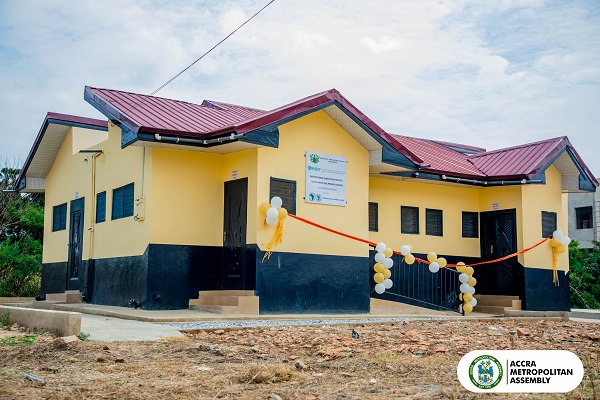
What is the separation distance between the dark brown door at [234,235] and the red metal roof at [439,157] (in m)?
4.49

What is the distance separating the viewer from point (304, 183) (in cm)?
1398

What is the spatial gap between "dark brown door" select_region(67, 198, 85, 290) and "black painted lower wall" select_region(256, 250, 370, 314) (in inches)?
242

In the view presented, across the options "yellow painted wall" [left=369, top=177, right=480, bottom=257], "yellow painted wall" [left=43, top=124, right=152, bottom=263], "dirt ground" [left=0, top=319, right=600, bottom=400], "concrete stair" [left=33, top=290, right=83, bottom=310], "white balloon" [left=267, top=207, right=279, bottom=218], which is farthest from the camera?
"yellow painted wall" [left=369, top=177, right=480, bottom=257]

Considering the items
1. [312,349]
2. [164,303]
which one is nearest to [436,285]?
[164,303]

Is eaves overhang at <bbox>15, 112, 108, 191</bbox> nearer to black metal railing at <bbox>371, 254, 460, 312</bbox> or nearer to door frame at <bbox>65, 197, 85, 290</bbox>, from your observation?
door frame at <bbox>65, 197, 85, 290</bbox>

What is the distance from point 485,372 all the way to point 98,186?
43.6 feet

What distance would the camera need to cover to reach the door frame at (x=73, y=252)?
17.2 metres

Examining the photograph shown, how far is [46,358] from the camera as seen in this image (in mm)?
7074

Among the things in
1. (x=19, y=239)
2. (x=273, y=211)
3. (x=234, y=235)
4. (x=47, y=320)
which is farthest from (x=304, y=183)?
(x=19, y=239)

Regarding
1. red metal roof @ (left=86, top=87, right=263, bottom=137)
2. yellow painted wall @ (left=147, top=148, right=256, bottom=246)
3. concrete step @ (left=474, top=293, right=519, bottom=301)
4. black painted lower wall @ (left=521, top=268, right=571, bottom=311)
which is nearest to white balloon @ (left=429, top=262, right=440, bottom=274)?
concrete step @ (left=474, top=293, right=519, bottom=301)

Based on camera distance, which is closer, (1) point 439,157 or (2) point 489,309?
(2) point 489,309

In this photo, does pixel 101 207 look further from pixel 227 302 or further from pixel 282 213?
pixel 282 213

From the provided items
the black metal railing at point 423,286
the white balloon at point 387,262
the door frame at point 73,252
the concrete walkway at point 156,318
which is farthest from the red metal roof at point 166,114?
the black metal railing at point 423,286

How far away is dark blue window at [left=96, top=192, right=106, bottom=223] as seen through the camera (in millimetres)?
16062
